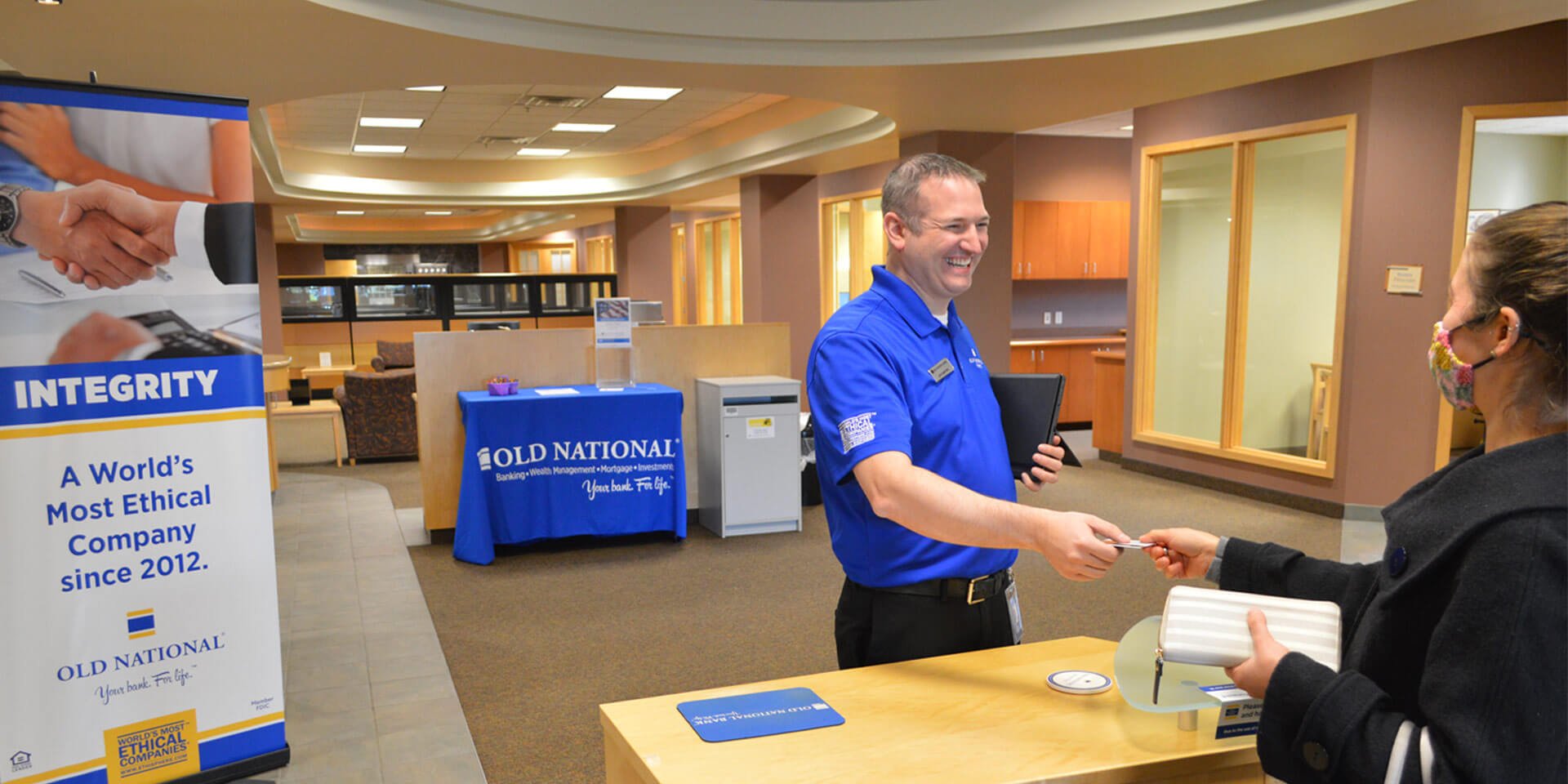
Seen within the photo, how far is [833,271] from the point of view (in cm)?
1184

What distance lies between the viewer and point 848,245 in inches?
467

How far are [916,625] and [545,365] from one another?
496cm

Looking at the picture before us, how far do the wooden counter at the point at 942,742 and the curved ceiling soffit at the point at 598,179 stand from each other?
7.20 metres

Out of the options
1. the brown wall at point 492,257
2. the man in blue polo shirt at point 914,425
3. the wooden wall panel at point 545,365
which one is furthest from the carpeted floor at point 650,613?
the brown wall at point 492,257

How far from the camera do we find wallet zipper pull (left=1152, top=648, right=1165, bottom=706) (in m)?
1.35

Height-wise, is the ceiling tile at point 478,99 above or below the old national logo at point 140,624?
above

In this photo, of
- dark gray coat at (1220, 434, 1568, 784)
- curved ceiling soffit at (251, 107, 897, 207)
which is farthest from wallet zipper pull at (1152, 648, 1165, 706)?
curved ceiling soffit at (251, 107, 897, 207)

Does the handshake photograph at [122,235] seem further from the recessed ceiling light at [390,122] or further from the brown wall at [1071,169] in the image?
the brown wall at [1071,169]

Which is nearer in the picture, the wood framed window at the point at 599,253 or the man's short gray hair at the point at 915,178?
the man's short gray hair at the point at 915,178

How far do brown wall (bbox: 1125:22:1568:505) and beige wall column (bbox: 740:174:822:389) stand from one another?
5982mm

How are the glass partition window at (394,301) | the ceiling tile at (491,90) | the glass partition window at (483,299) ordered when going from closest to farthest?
the ceiling tile at (491,90) → the glass partition window at (394,301) → the glass partition window at (483,299)

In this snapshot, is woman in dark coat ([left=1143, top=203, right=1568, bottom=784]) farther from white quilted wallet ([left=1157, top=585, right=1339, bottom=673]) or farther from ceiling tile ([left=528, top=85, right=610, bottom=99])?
ceiling tile ([left=528, top=85, right=610, bottom=99])

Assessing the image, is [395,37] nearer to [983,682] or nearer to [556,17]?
[556,17]

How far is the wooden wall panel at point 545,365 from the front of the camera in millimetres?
6191
